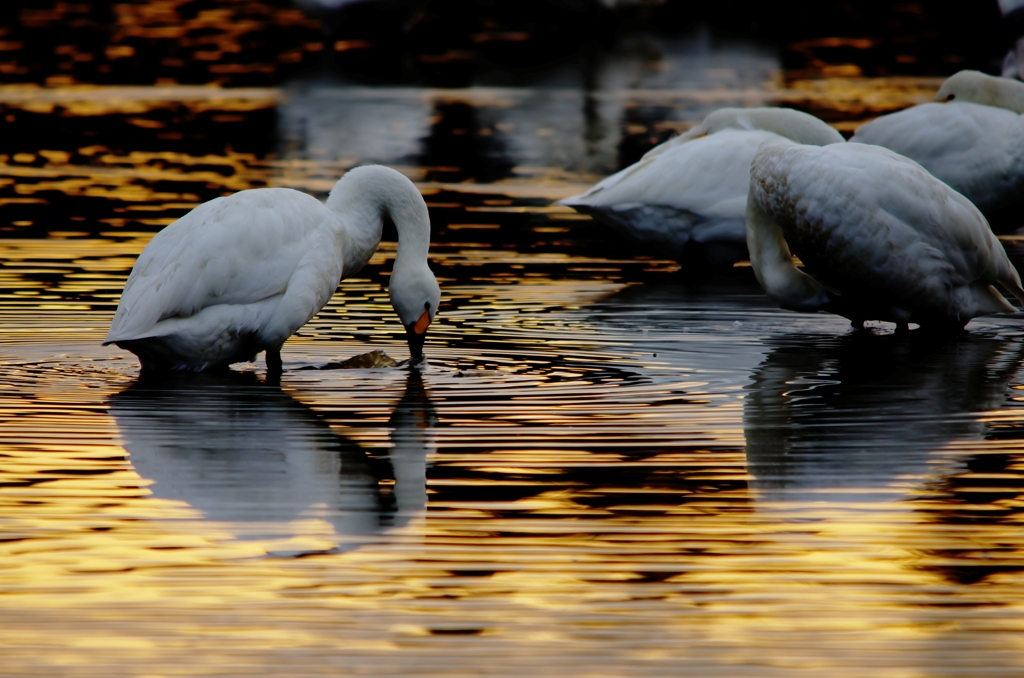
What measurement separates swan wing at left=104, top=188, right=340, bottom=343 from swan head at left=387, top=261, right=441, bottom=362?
30cm

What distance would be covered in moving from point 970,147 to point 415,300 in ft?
18.2

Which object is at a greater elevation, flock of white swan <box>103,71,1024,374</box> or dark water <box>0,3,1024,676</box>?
flock of white swan <box>103,71,1024,374</box>

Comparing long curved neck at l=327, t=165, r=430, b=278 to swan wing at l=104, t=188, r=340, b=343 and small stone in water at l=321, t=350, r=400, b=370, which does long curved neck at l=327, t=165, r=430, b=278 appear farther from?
small stone in water at l=321, t=350, r=400, b=370

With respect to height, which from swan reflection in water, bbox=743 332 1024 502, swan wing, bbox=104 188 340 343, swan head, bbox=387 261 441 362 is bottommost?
swan reflection in water, bbox=743 332 1024 502

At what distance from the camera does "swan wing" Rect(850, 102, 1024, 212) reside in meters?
11.8

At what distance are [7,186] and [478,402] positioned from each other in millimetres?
8587

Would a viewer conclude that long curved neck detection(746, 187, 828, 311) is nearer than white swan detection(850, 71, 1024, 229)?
Yes

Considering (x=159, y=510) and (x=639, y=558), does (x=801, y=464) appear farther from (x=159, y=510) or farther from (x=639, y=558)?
(x=159, y=510)

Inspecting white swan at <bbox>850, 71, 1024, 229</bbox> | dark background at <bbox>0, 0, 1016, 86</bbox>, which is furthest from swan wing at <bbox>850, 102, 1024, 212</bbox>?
dark background at <bbox>0, 0, 1016, 86</bbox>

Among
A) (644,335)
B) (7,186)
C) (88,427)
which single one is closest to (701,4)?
(7,186)

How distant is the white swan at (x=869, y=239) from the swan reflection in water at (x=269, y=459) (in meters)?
2.34

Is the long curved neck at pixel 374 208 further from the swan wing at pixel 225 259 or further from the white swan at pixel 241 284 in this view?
the swan wing at pixel 225 259

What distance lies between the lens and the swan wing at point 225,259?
740 centimetres

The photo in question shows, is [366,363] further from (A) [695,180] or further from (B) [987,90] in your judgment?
(B) [987,90]
